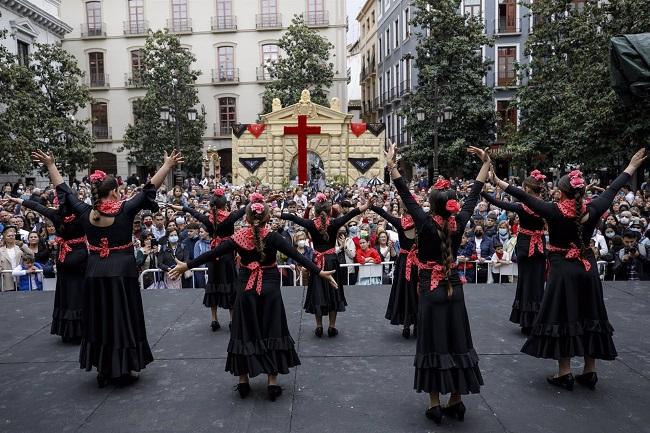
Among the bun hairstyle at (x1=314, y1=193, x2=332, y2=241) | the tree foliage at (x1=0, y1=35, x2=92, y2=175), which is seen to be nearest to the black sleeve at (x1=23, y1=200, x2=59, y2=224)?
the bun hairstyle at (x1=314, y1=193, x2=332, y2=241)

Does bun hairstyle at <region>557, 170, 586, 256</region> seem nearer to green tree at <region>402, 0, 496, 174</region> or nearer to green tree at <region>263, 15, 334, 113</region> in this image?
green tree at <region>402, 0, 496, 174</region>

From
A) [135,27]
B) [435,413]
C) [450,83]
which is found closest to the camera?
[435,413]

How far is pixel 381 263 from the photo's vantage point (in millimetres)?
→ 10289

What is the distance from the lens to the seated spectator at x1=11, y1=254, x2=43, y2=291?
9.97 meters

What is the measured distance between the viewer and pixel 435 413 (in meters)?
4.74

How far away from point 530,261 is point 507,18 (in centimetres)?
3068

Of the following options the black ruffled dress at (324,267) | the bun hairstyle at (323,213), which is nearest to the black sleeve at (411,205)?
the black ruffled dress at (324,267)

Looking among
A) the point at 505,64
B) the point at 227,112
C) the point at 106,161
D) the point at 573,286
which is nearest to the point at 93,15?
the point at 106,161

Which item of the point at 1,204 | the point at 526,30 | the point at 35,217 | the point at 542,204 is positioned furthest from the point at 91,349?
the point at 526,30

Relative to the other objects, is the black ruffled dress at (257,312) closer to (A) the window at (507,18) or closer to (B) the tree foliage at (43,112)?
(B) the tree foliage at (43,112)

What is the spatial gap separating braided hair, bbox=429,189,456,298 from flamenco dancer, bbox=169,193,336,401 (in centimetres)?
111

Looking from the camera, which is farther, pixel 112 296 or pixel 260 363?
pixel 112 296

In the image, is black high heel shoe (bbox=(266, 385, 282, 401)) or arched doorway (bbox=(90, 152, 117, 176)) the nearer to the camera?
black high heel shoe (bbox=(266, 385, 282, 401))

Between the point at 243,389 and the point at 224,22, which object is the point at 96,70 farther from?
the point at 243,389
